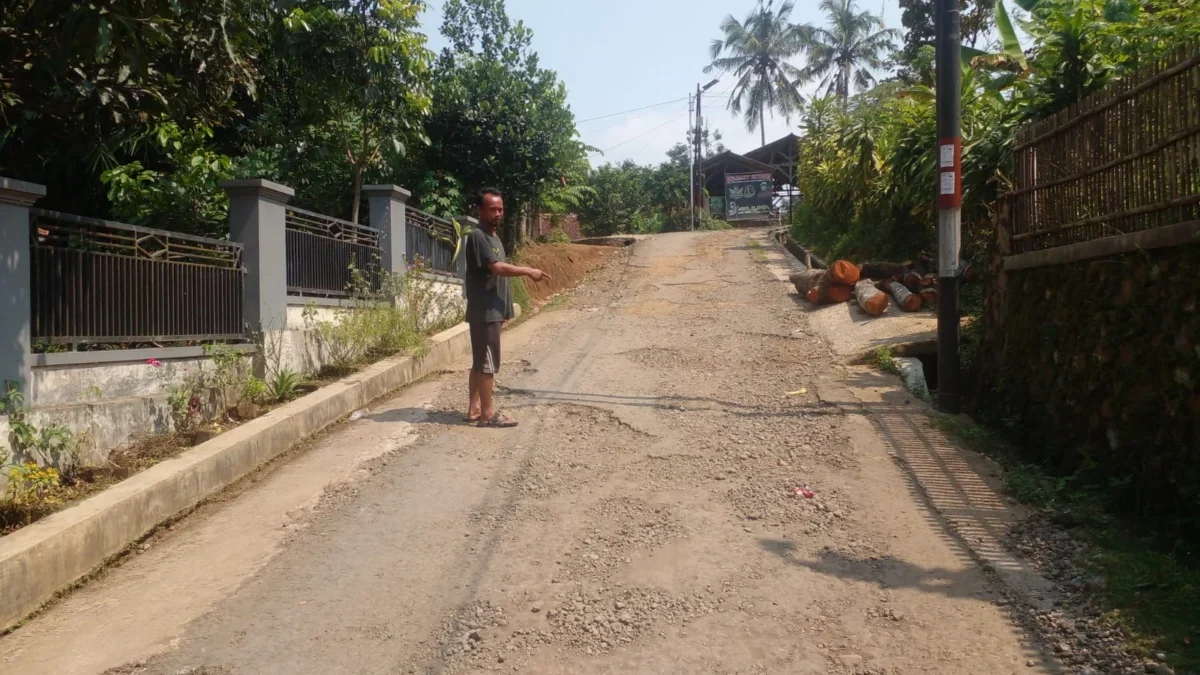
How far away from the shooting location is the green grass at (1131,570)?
333cm

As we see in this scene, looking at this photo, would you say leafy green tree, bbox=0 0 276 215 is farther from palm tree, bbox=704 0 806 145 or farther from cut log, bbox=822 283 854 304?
palm tree, bbox=704 0 806 145

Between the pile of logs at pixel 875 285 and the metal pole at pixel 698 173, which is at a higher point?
the metal pole at pixel 698 173

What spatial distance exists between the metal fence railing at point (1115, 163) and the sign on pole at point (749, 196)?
29.2 m

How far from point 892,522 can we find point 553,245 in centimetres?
1604

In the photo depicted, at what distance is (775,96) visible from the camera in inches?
1795

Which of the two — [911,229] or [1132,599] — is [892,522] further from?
[911,229]

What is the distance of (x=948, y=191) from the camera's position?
7.06 meters

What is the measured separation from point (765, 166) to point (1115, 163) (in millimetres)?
33392

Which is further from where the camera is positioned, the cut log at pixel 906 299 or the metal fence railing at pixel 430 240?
the metal fence railing at pixel 430 240

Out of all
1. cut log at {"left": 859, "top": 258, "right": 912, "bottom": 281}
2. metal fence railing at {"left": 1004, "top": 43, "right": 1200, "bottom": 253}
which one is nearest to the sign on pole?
cut log at {"left": 859, "top": 258, "right": 912, "bottom": 281}

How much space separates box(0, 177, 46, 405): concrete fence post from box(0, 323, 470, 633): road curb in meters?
0.92

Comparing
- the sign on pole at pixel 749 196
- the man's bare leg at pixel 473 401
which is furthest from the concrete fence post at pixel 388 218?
the sign on pole at pixel 749 196

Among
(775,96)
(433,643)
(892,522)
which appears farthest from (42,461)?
(775,96)

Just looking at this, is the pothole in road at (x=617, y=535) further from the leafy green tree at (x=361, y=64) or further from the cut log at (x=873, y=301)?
the cut log at (x=873, y=301)
